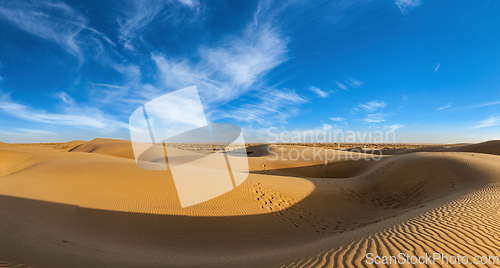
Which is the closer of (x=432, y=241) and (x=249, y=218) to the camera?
(x=432, y=241)

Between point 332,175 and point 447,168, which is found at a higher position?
point 447,168

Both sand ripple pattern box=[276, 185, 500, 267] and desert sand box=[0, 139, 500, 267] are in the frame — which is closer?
sand ripple pattern box=[276, 185, 500, 267]

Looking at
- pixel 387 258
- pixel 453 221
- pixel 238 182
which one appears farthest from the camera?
pixel 238 182

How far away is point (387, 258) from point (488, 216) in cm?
489

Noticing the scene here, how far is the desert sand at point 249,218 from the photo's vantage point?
461 cm

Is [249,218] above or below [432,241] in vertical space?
below

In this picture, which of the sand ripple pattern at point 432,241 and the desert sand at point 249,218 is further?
the desert sand at point 249,218

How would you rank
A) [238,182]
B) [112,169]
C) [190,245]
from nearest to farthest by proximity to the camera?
1. [190,245]
2. [112,169]
3. [238,182]

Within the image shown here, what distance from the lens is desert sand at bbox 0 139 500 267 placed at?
4.61m

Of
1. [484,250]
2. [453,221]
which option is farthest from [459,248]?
[453,221]

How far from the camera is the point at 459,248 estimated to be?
13.8 ft

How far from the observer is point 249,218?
975cm

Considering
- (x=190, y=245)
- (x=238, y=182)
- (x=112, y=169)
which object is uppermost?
(x=112, y=169)

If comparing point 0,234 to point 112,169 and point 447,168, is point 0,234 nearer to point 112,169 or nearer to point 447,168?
point 112,169
